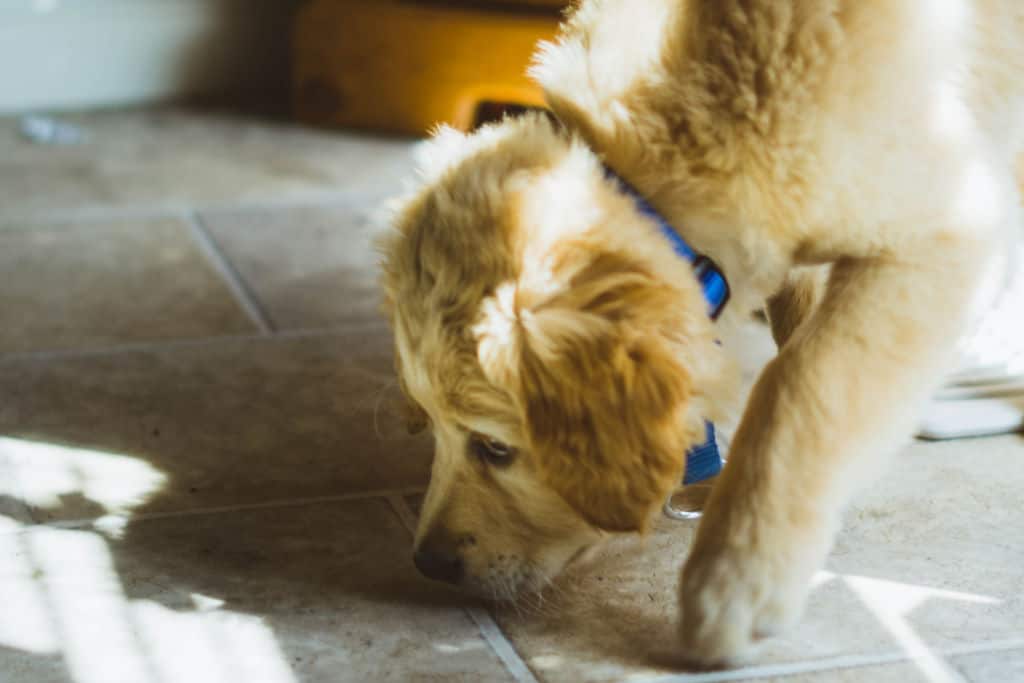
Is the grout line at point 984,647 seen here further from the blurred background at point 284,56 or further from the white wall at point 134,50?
the white wall at point 134,50

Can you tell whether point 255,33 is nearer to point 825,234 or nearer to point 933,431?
point 933,431

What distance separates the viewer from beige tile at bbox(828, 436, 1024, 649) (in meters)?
1.94

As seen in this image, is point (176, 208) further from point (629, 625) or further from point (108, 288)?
point (629, 625)

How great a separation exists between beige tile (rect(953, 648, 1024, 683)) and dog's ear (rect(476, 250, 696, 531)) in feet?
1.50

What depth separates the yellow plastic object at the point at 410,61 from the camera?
4.10 m

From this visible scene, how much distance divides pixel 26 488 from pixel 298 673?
0.72 meters

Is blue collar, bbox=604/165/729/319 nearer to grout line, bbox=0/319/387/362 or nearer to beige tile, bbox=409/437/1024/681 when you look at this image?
beige tile, bbox=409/437/1024/681

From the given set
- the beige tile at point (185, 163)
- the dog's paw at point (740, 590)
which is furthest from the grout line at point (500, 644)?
the beige tile at point (185, 163)

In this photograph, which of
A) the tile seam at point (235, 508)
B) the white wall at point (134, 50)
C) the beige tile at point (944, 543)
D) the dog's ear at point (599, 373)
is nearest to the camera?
the dog's ear at point (599, 373)

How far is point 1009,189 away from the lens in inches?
77.7

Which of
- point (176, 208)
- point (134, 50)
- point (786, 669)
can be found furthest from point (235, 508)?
point (134, 50)

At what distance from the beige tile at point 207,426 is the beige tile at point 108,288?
12cm

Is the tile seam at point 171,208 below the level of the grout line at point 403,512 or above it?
below

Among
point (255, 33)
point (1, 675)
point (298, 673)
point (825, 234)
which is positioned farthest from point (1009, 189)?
point (255, 33)
